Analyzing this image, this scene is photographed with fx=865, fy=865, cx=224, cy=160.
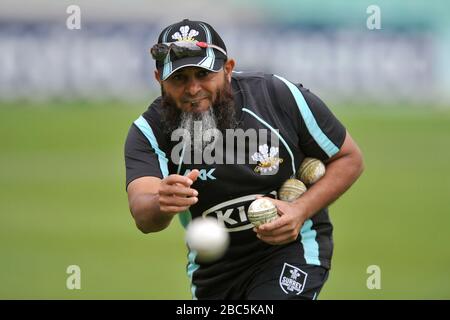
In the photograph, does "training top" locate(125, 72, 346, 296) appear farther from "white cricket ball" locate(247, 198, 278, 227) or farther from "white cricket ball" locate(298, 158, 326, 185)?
"white cricket ball" locate(247, 198, 278, 227)

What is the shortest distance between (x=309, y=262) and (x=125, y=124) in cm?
1536

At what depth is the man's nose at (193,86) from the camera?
17.3ft

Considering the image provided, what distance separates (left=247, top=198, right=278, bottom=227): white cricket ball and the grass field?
3617 mm

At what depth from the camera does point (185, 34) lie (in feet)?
17.6

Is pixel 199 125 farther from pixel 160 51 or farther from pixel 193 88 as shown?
pixel 160 51

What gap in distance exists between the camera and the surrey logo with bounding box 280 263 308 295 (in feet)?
18.0

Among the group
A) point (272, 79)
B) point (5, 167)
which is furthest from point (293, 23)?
point (272, 79)

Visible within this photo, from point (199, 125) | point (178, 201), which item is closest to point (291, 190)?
point (199, 125)

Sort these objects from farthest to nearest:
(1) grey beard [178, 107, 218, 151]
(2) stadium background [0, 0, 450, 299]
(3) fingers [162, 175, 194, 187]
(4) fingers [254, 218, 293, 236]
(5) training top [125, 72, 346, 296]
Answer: (2) stadium background [0, 0, 450, 299] < (5) training top [125, 72, 346, 296] < (1) grey beard [178, 107, 218, 151] < (4) fingers [254, 218, 293, 236] < (3) fingers [162, 175, 194, 187]

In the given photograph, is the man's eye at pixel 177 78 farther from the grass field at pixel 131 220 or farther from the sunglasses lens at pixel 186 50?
the grass field at pixel 131 220

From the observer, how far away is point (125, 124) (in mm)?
20656

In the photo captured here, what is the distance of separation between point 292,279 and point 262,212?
647 mm

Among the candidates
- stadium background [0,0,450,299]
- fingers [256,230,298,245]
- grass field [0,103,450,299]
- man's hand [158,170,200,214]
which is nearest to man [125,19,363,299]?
fingers [256,230,298,245]

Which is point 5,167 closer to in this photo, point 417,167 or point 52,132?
point 52,132
